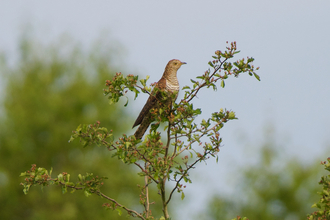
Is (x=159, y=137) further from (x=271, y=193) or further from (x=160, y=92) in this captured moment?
(x=271, y=193)

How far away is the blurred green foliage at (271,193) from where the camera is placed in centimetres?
1262

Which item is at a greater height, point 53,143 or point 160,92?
point 53,143

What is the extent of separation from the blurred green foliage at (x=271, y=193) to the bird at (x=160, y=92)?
8.44m

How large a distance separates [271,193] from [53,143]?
757cm

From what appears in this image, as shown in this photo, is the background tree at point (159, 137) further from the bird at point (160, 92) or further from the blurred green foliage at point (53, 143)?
the blurred green foliage at point (53, 143)

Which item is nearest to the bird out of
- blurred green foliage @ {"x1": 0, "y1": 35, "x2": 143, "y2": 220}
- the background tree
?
the background tree

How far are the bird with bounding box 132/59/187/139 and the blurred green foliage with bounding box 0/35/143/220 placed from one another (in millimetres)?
8352

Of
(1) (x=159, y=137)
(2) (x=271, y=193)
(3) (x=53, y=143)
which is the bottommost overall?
(1) (x=159, y=137)

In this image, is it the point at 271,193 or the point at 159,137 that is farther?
the point at 271,193

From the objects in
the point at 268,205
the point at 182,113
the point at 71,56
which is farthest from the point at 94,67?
the point at 182,113

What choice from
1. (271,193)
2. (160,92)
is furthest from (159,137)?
(271,193)

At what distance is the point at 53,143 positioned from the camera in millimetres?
14078

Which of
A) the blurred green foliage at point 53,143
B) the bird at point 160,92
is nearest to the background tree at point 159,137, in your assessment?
the bird at point 160,92

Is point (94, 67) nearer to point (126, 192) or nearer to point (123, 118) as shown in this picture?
point (123, 118)
